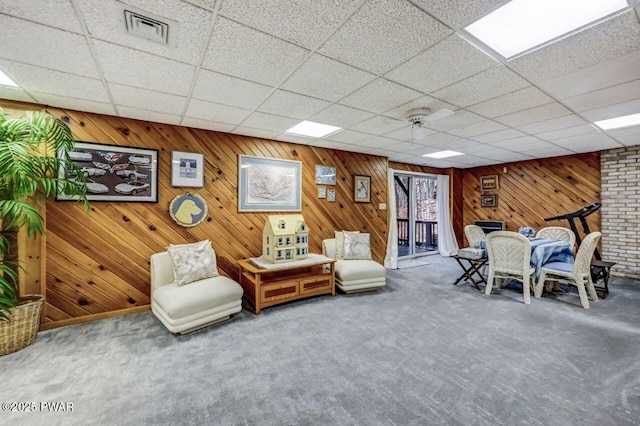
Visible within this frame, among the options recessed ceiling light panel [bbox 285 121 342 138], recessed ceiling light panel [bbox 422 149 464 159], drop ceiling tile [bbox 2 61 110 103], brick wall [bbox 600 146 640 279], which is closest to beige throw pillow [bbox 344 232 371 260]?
recessed ceiling light panel [bbox 285 121 342 138]

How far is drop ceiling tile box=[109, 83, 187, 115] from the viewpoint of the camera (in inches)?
101

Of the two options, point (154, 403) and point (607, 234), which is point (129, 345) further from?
point (607, 234)

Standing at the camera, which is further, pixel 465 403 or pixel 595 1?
pixel 465 403

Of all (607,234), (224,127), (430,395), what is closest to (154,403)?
(430,395)

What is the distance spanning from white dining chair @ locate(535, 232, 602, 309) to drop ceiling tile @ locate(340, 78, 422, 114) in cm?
315

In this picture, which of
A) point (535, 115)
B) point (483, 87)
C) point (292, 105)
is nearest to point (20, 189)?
point (292, 105)

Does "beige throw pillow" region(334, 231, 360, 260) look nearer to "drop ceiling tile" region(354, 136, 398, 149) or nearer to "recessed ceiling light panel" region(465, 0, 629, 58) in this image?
"drop ceiling tile" region(354, 136, 398, 149)

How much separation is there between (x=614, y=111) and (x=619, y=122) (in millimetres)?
746

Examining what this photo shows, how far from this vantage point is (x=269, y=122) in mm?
3561

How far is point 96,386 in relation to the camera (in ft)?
6.55

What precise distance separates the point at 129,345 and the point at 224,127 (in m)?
2.85

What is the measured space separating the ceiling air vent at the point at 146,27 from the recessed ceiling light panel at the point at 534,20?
1981 millimetres

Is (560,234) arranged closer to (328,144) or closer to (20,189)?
(328,144)

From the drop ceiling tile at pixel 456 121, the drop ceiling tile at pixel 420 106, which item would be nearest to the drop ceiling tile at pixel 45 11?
the drop ceiling tile at pixel 420 106
